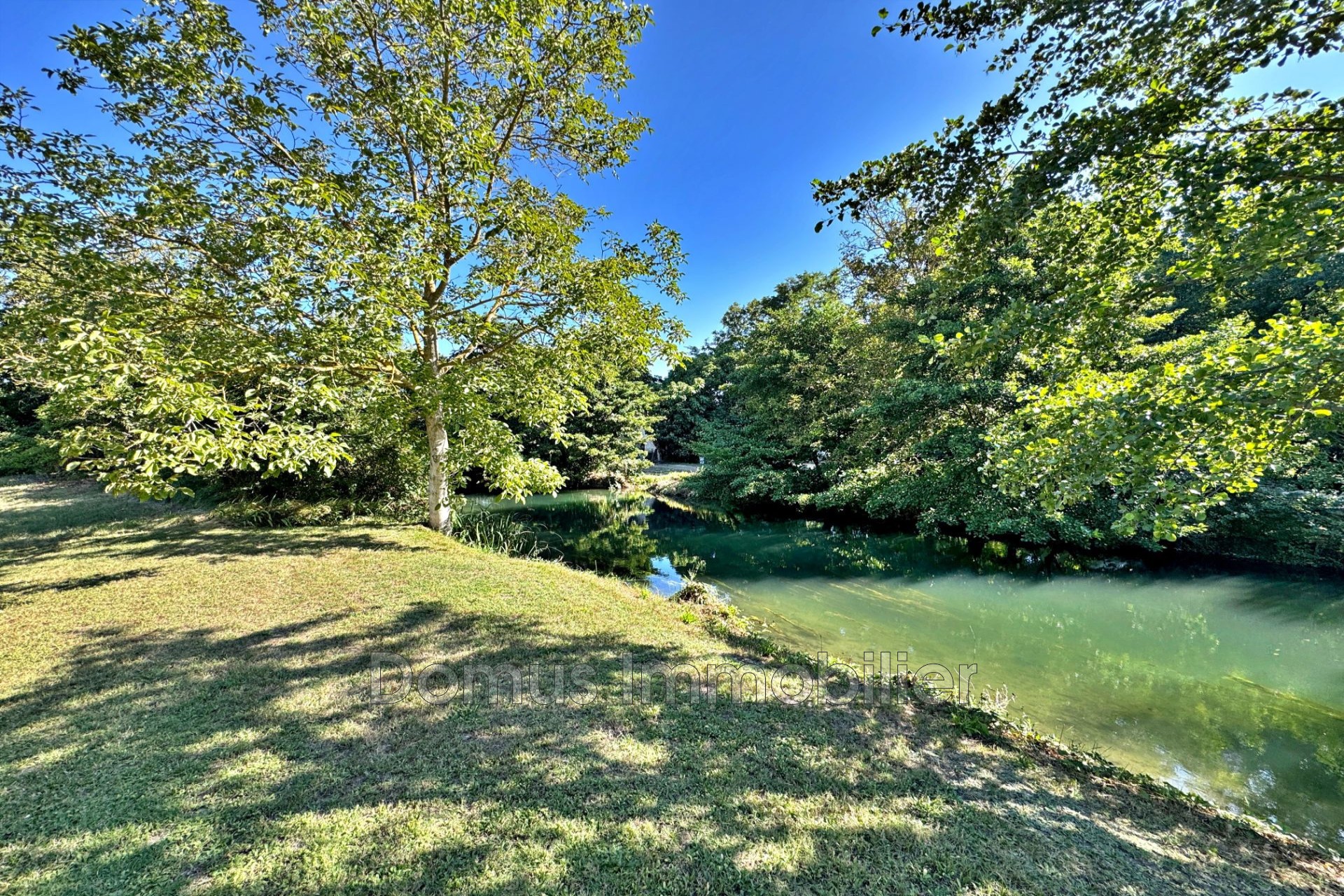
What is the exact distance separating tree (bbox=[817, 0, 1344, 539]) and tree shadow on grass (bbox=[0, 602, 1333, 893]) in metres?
2.67

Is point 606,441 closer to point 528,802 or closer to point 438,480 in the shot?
point 438,480

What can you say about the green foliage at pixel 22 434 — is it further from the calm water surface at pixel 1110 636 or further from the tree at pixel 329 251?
the calm water surface at pixel 1110 636

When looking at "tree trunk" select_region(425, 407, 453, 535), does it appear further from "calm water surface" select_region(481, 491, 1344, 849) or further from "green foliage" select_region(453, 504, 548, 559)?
"calm water surface" select_region(481, 491, 1344, 849)

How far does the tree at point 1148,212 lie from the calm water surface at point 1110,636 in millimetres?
1858

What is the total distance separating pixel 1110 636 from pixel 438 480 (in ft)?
34.8

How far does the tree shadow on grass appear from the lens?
6.45 ft

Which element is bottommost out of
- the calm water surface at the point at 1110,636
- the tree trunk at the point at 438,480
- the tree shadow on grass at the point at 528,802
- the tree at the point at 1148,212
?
the calm water surface at the point at 1110,636

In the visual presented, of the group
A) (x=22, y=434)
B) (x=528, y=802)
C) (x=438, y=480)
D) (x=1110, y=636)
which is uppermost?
(x=22, y=434)

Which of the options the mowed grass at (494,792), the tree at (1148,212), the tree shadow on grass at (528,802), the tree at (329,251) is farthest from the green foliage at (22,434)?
the tree at (1148,212)

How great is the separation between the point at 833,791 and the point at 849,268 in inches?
864

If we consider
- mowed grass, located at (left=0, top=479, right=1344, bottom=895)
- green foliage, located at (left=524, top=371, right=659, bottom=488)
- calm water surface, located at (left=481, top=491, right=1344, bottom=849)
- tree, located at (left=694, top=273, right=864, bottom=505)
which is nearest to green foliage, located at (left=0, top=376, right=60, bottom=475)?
green foliage, located at (left=524, top=371, right=659, bottom=488)

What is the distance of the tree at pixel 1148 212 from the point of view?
2.93 m

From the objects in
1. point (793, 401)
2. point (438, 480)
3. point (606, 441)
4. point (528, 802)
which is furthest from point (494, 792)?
point (606, 441)

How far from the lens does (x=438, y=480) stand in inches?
345
